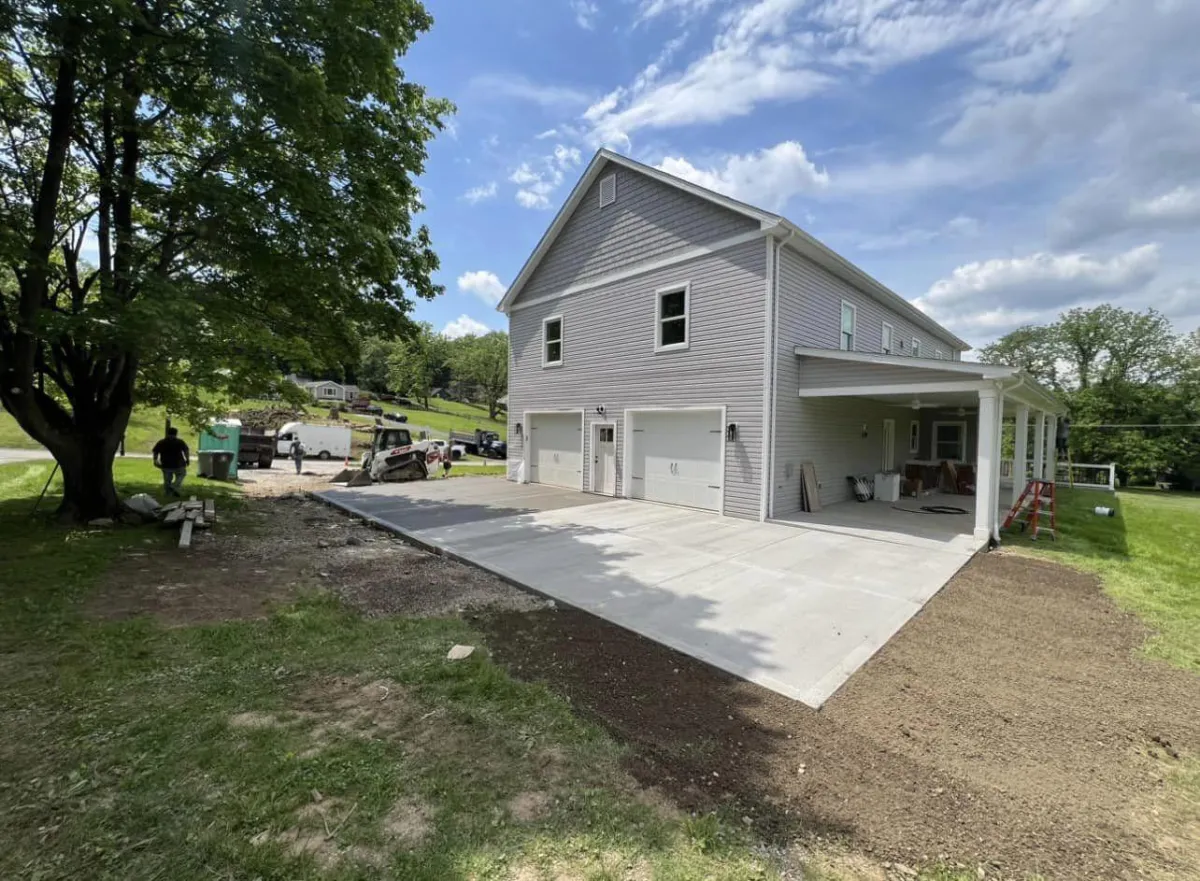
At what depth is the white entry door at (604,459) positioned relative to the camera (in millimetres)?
13469

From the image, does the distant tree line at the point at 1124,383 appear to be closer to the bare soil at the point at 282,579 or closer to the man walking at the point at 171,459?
the bare soil at the point at 282,579

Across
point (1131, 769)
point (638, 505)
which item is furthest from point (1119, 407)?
point (1131, 769)

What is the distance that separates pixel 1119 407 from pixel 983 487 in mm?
33729

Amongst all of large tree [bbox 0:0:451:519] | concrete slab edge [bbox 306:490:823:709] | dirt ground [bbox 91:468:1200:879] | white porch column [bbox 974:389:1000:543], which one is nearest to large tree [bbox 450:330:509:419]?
large tree [bbox 0:0:451:519]

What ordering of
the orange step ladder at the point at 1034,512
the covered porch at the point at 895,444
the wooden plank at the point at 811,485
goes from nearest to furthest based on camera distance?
the covered porch at the point at 895,444 < the orange step ladder at the point at 1034,512 < the wooden plank at the point at 811,485

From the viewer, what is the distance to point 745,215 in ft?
34.1

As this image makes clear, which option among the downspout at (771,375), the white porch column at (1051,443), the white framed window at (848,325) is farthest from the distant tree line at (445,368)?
the downspout at (771,375)

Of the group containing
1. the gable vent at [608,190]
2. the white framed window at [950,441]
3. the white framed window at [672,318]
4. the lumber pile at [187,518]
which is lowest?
the lumber pile at [187,518]

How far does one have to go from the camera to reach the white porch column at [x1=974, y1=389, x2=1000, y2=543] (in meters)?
8.34

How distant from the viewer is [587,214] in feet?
45.9

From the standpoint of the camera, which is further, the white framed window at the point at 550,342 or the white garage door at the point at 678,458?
the white framed window at the point at 550,342

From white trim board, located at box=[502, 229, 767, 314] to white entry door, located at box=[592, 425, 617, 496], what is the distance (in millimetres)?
3845

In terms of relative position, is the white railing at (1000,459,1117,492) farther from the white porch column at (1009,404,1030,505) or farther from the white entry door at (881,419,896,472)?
the white porch column at (1009,404,1030,505)

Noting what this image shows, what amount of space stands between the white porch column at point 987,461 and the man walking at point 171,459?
50.8 ft
